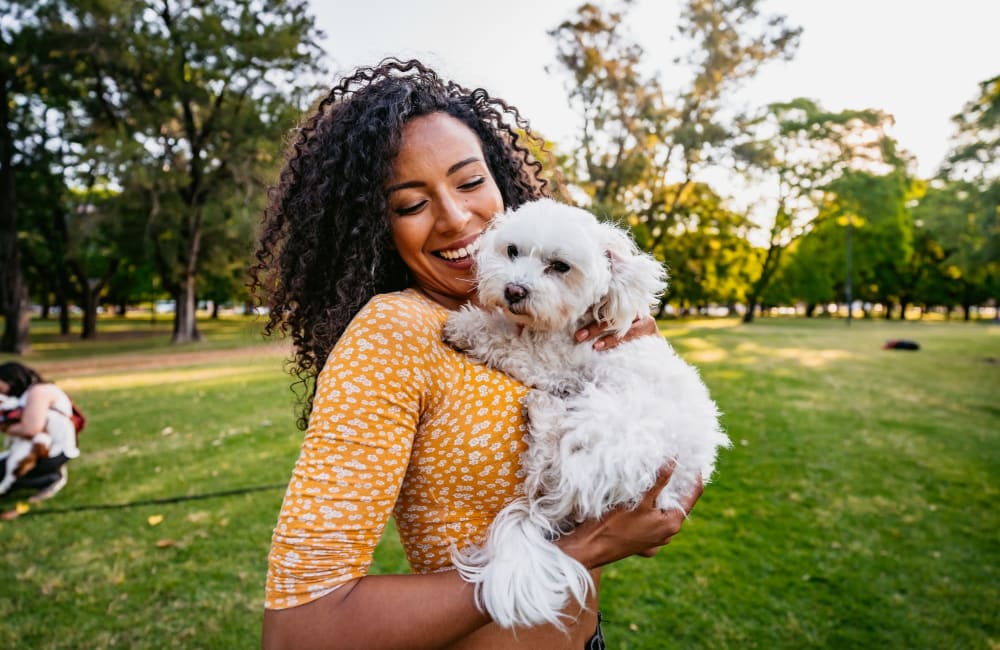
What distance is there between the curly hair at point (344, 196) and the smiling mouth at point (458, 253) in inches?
7.1

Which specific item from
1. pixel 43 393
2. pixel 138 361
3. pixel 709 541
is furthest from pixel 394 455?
pixel 138 361

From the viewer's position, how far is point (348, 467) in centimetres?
118

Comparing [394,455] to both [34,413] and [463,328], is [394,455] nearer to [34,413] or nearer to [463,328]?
[463,328]

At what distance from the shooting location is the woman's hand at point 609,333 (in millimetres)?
2029

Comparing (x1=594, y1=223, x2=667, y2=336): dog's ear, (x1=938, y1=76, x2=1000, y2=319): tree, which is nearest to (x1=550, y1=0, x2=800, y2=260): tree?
(x1=938, y1=76, x2=1000, y2=319): tree

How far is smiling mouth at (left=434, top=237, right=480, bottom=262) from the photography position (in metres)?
1.93

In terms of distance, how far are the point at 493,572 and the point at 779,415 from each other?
10.2 meters

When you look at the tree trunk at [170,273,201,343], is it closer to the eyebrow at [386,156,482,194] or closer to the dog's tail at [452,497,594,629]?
the eyebrow at [386,156,482,194]

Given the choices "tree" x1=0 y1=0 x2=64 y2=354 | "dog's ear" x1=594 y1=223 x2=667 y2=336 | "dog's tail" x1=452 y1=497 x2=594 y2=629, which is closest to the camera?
"dog's tail" x1=452 y1=497 x2=594 y2=629

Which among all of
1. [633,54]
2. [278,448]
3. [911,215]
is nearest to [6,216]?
[278,448]

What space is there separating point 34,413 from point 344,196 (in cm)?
690

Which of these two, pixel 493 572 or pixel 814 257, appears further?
pixel 814 257

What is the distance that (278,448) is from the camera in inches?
320

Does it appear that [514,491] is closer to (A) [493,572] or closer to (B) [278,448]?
(A) [493,572]
